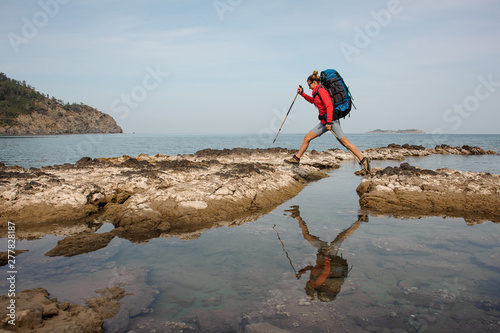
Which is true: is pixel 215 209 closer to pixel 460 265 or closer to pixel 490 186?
pixel 460 265

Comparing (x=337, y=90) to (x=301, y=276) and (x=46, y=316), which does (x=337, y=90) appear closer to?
(x=301, y=276)

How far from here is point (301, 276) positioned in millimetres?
4398

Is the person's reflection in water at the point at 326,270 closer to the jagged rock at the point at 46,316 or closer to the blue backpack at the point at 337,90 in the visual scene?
the jagged rock at the point at 46,316

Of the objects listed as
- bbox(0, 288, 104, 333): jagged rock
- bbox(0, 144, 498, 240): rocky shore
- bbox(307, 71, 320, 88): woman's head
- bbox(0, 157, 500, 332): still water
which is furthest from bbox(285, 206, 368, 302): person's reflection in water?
bbox(307, 71, 320, 88): woman's head

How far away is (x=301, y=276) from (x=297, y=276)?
0.19 ft

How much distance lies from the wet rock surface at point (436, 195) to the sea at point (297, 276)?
0.95 m

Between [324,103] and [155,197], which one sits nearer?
[155,197]

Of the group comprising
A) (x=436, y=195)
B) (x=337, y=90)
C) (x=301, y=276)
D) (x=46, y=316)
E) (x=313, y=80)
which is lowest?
(x=301, y=276)

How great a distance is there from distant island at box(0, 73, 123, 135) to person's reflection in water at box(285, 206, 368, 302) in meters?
110

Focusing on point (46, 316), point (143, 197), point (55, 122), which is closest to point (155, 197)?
point (143, 197)

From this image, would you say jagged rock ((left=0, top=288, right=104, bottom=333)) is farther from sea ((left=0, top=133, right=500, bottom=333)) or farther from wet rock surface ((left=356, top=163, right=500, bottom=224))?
wet rock surface ((left=356, top=163, right=500, bottom=224))

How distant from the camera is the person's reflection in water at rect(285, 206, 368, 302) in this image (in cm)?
398

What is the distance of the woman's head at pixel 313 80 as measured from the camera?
8945mm

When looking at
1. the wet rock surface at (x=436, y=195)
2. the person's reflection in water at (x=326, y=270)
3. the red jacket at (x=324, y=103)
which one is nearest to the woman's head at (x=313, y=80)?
the red jacket at (x=324, y=103)
